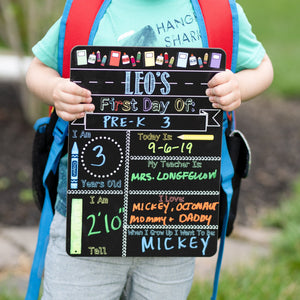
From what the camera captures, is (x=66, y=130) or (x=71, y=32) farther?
(x=66, y=130)

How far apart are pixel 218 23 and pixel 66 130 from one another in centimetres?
64

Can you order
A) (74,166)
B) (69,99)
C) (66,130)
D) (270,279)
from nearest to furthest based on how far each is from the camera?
(69,99) < (74,166) < (66,130) < (270,279)

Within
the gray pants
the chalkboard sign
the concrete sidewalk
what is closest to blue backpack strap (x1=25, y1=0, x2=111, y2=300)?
the chalkboard sign

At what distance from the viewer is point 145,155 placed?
188cm

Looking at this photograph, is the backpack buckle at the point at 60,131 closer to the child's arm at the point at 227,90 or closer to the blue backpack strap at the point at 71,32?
the blue backpack strap at the point at 71,32

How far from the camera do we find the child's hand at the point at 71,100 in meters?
1.74

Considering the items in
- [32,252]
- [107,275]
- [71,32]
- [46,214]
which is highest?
[71,32]

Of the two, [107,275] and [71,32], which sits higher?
[71,32]

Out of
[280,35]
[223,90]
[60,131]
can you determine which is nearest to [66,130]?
[60,131]

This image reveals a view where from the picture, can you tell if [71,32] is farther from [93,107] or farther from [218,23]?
[218,23]

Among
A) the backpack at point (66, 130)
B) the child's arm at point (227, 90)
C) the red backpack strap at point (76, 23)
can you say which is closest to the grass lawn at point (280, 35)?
the backpack at point (66, 130)

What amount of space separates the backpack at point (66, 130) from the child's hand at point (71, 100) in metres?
0.16

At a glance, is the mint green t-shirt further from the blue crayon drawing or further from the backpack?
the blue crayon drawing

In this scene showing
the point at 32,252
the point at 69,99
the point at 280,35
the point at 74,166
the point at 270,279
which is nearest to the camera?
the point at 69,99
